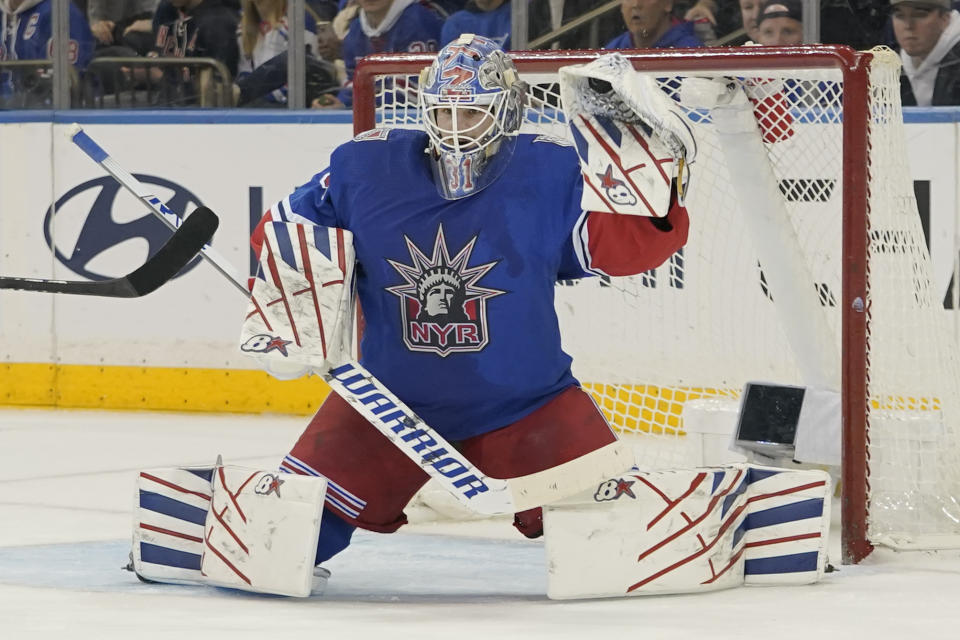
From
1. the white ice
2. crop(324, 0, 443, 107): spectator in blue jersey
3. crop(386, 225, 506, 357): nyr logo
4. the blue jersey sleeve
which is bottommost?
the white ice

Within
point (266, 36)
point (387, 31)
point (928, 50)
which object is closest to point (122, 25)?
point (266, 36)

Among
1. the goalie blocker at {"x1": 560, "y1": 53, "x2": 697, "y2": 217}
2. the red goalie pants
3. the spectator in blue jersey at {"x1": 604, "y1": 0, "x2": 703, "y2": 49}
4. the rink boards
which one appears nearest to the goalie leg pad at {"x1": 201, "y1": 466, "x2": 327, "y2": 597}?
the red goalie pants

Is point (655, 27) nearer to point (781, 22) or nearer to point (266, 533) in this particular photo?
point (781, 22)

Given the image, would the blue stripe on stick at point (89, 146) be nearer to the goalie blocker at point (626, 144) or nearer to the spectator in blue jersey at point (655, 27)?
the goalie blocker at point (626, 144)

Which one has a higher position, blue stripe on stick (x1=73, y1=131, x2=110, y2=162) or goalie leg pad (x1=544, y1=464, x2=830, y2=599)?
blue stripe on stick (x1=73, y1=131, x2=110, y2=162)

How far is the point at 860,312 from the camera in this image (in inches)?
127

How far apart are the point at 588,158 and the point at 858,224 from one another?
0.73 m

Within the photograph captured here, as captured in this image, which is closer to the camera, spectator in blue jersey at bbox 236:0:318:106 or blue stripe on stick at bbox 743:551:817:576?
blue stripe on stick at bbox 743:551:817:576

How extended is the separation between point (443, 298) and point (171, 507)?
1.96 ft

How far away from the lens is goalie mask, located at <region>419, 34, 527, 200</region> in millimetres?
2861

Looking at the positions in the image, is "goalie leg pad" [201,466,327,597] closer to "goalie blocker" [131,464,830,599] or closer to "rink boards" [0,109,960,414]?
"goalie blocker" [131,464,830,599]

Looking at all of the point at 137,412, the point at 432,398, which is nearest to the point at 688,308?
the point at 432,398

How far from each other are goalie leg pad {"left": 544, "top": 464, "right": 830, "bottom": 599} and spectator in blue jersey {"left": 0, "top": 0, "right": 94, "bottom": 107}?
12.3 ft

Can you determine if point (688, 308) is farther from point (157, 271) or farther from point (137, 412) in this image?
point (137, 412)
